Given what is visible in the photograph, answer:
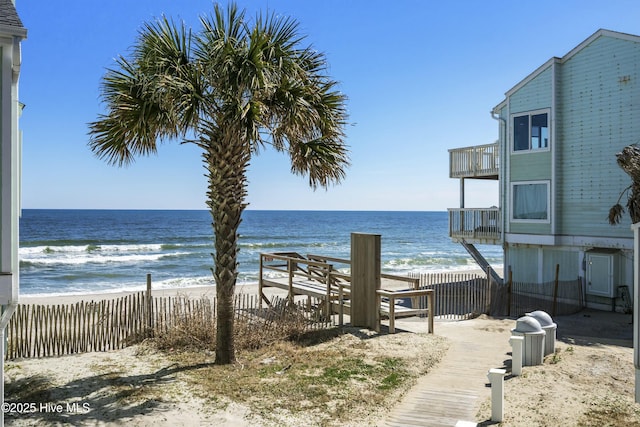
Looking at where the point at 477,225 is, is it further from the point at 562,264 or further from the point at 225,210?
the point at 225,210

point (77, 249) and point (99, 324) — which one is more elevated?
point (99, 324)

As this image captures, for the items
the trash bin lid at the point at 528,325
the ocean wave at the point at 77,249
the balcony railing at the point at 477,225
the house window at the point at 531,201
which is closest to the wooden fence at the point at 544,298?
the house window at the point at 531,201

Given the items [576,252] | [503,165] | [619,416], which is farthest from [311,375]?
[503,165]

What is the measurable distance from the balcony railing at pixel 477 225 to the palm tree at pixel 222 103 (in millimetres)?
14176

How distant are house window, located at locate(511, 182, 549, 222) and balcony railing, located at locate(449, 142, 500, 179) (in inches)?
64.8

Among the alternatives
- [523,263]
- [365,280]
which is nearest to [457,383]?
[365,280]

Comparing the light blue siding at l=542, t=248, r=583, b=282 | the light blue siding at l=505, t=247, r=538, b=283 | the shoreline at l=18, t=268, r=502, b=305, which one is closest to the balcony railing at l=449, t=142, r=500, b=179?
the light blue siding at l=505, t=247, r=538, b=283

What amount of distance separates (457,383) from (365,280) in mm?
4298

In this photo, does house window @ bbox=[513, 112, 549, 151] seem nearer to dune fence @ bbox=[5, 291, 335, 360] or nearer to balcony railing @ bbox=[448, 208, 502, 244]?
balcony railing @ bbox=[448, 208, 502, 244]

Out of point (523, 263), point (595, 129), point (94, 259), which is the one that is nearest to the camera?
point (595, 129)

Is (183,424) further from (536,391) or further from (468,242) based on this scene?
(468,242)

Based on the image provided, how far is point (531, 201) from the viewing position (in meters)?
Answer: 21.1

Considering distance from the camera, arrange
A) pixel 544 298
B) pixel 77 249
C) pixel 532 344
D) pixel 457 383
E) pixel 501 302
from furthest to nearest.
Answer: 1. pixel 77 249
2. pixel 544 298
3. pixel 501 302
4. pixel 532 344
5. pixel 457 383

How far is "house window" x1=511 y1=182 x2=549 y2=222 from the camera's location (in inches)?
810
